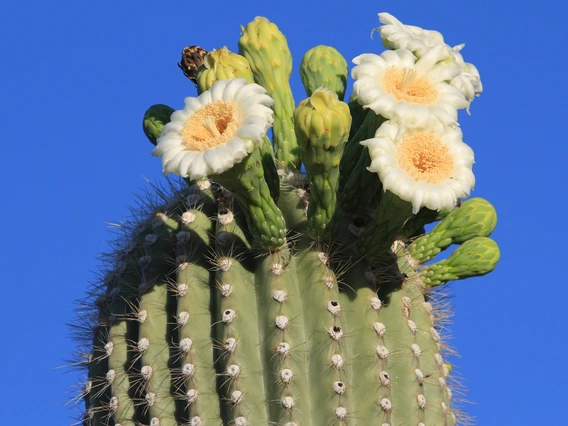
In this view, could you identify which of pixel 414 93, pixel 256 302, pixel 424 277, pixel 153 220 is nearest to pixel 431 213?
pixel 424 277

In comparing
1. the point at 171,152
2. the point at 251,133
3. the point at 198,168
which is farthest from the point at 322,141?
the point at 171,152

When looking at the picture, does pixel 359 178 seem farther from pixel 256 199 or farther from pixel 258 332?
pixel 258 332

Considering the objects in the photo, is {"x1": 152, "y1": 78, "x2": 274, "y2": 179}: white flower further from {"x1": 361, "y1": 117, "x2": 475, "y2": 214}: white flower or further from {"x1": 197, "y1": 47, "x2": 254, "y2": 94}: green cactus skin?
{"x1": 361, "y1": 117, "x2": 475, "y2": 214}: white flower

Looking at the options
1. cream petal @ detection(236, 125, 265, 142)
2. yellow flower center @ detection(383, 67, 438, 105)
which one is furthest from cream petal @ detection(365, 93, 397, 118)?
cream petal @ detection(236, 125, 265, 142)

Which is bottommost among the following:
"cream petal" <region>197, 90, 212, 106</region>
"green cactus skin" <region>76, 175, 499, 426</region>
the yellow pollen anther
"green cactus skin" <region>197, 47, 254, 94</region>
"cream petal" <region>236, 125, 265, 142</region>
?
"green cactus skin" <region>76, 175, 499, 426</region>

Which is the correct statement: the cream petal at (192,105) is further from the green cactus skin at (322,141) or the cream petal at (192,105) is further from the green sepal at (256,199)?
the green cactus skin at (322,141)
